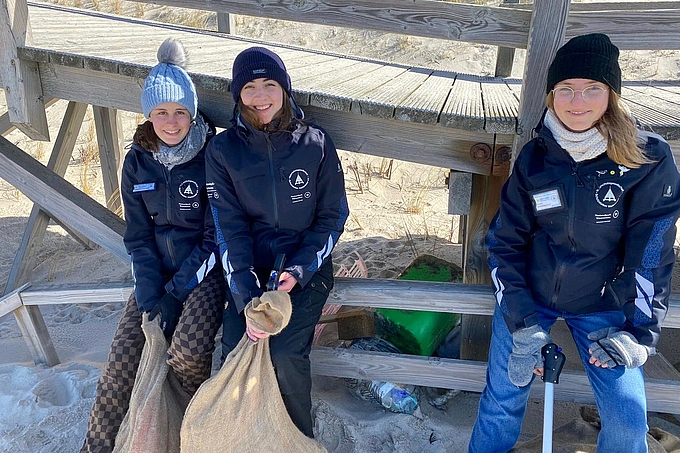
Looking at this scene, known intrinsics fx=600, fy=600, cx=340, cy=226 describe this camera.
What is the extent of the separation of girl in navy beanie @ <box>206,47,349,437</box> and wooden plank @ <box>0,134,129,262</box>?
110cm

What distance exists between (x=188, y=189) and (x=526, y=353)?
1.65m

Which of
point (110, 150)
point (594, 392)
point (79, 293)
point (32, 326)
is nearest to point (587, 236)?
point (594, 392)

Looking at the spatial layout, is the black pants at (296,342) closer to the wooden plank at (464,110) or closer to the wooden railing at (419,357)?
the wooden railing at (419,357)

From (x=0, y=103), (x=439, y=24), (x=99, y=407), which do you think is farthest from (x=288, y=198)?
(x=0, y=103)

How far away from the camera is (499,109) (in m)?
2.59

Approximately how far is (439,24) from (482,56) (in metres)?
7.94

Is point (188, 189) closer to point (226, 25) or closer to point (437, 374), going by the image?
point (437, 374)

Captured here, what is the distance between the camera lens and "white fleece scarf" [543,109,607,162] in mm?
2121

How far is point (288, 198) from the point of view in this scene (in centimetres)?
262

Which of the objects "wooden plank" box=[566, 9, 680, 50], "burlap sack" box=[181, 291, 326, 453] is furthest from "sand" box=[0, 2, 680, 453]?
"wooden plank" box=[566, 9, 680, 50]

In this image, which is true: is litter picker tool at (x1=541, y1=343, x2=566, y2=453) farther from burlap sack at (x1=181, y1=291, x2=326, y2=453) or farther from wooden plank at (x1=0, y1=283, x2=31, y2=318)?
wooden plank at (x1=0, y1=283, x2=31, y2=318)

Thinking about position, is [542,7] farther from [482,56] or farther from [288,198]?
[482,56]

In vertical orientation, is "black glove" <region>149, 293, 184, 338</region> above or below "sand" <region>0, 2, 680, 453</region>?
above

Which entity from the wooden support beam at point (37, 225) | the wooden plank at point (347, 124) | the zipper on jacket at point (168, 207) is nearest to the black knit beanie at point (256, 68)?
the wooden plank at point (347, 124)
